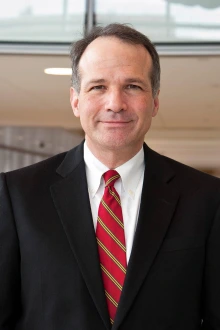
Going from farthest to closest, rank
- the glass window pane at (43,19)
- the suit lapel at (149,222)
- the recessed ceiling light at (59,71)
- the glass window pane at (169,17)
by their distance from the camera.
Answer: the recessed ceiling light at (59,71), the glass window pane at (43,19), the glass window pane at (169,17), the suit lapel at (149,222)

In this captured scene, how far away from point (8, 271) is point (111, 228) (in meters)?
0.28

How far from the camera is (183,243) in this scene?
5.49ft

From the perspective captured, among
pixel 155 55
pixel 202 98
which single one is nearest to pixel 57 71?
pixel 202 98

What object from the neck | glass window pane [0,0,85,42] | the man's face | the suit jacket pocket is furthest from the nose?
glass window pane [0,0,85,42]

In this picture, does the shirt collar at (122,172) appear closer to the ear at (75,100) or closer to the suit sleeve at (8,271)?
the ear at (75,100)

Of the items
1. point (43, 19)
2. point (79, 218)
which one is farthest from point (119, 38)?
point (43, 19)

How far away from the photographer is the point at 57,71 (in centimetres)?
767

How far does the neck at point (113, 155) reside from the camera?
1721 millimetres

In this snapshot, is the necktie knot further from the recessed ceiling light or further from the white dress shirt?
→ the recessed ceiling light

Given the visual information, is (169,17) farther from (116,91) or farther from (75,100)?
(116,91)

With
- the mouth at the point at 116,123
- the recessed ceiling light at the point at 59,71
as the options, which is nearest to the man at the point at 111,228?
the mouth at the point at 116,123

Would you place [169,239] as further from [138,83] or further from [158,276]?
[138,83]

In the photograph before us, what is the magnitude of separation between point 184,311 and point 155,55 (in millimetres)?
675

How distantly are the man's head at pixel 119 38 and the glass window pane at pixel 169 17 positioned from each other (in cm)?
518
